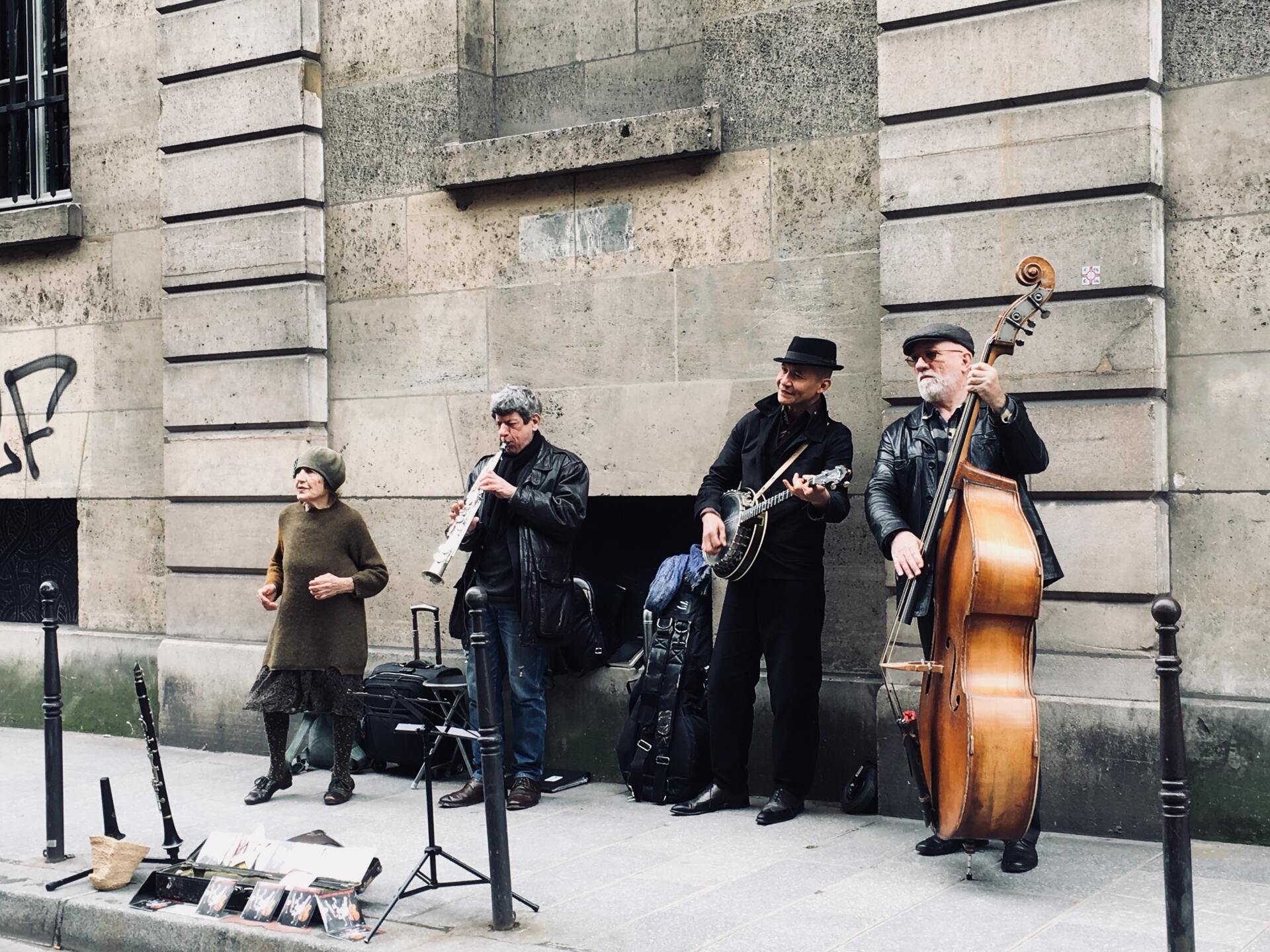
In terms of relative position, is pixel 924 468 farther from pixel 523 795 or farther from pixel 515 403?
pixel 523 795

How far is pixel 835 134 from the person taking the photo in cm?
721

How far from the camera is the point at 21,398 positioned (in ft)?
32.7

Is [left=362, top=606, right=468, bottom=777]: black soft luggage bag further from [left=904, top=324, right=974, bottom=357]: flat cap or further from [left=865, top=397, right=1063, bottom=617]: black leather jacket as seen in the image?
[left=904, top=324, right=974, bottom=357]: flat cap

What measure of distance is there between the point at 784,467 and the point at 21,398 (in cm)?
574

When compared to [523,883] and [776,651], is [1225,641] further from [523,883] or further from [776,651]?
[523,883]

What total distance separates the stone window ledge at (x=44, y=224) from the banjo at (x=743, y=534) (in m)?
5.22

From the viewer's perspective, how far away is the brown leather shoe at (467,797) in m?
7.11

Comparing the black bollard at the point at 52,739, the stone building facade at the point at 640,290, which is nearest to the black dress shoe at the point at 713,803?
the stone building facade at the point at 640,290

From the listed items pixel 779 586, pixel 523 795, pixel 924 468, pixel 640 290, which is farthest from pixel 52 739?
pixel 924 468

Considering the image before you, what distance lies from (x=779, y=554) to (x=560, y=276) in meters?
2.20

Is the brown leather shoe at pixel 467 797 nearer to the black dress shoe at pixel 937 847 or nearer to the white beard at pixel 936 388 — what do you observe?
the black dress shoe at pixel 937 847

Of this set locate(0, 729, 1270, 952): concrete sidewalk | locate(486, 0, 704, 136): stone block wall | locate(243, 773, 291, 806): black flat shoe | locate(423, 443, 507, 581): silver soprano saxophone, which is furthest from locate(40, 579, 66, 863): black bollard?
locate(486, 0, 704, 136): stone block wall

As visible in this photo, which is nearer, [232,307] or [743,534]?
[743,534]

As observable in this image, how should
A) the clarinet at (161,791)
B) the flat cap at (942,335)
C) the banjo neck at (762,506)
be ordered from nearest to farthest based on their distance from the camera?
the flat cap at (942,335) < the clarinet at (161,791) < the banjo neck at (762,506)
